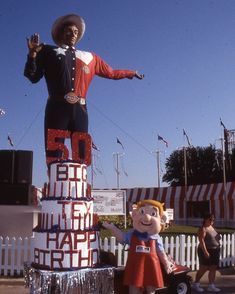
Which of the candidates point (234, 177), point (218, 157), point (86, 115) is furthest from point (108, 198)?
point (218, 157)

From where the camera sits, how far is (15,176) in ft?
37.9

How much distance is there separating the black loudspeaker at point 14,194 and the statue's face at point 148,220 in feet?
17.7

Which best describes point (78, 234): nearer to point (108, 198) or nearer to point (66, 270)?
point (66, 270)

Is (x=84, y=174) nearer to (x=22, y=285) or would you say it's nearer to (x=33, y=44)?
(x=33, y=44)

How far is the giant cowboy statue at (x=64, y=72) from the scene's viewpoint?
6809 mm

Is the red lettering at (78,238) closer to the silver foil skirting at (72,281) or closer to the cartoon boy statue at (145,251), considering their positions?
the silver foil skirting at (72,281)

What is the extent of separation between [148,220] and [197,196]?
2496cm

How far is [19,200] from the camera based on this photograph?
10922mm

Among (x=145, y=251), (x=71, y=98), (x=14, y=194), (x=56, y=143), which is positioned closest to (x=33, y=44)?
(x=71, y=98)

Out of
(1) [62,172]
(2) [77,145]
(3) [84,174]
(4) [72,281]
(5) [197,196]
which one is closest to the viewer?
(4) [72,281]

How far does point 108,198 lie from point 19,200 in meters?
4.24

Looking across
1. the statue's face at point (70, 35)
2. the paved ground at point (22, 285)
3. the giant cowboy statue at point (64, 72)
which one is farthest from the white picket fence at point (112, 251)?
the statue's face at point (70, 35)

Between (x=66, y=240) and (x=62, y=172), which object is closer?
(x=66, y=240)

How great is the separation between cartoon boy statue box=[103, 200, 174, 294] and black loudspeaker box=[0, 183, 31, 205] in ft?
16.7
